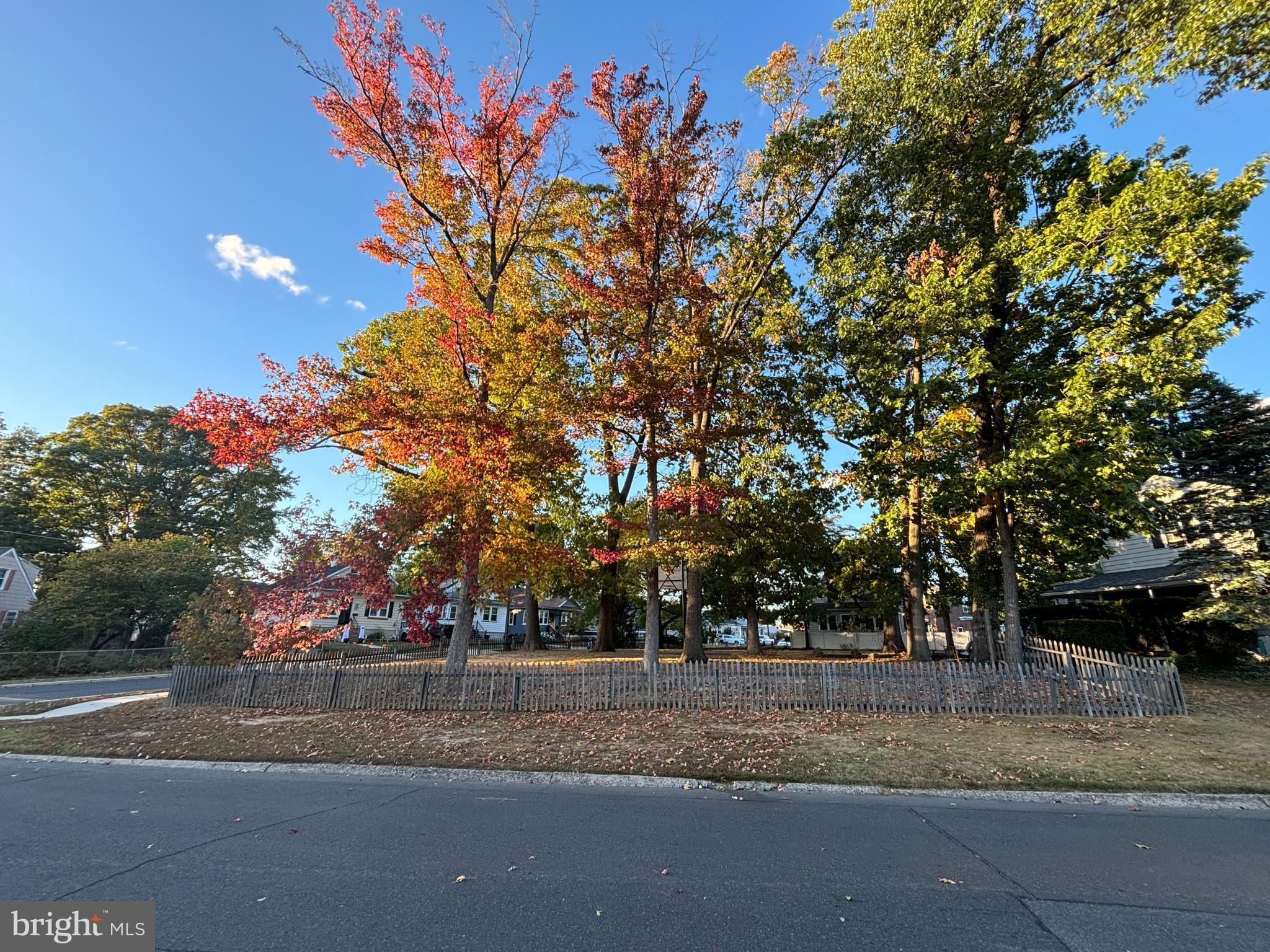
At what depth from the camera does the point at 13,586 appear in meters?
32.9

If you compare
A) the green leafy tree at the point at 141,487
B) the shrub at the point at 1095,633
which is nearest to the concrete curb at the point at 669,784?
the shrub at the point at 1095,633

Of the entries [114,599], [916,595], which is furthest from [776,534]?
[114,599]

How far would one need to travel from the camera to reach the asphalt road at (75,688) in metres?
17.0

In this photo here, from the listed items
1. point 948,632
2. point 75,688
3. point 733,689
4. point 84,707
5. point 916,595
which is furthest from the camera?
point 948,632

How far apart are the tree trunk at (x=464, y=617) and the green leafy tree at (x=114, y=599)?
1583 centimetres

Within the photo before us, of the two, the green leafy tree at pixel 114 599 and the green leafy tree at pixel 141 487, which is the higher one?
the green leafy tree at pixel 141 487

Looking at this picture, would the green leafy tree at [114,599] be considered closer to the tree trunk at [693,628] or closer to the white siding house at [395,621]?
the white siding house at [395,621]

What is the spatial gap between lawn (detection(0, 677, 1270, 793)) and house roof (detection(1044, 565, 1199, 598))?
6.60 metres

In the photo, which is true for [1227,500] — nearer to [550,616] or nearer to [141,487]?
[550,616]

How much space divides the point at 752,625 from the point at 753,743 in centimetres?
2048

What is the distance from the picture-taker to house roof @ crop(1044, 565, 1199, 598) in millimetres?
18033

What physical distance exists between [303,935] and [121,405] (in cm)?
5535

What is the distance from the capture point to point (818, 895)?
401 centimetres

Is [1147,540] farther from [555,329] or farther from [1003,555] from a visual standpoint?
[555,329]
